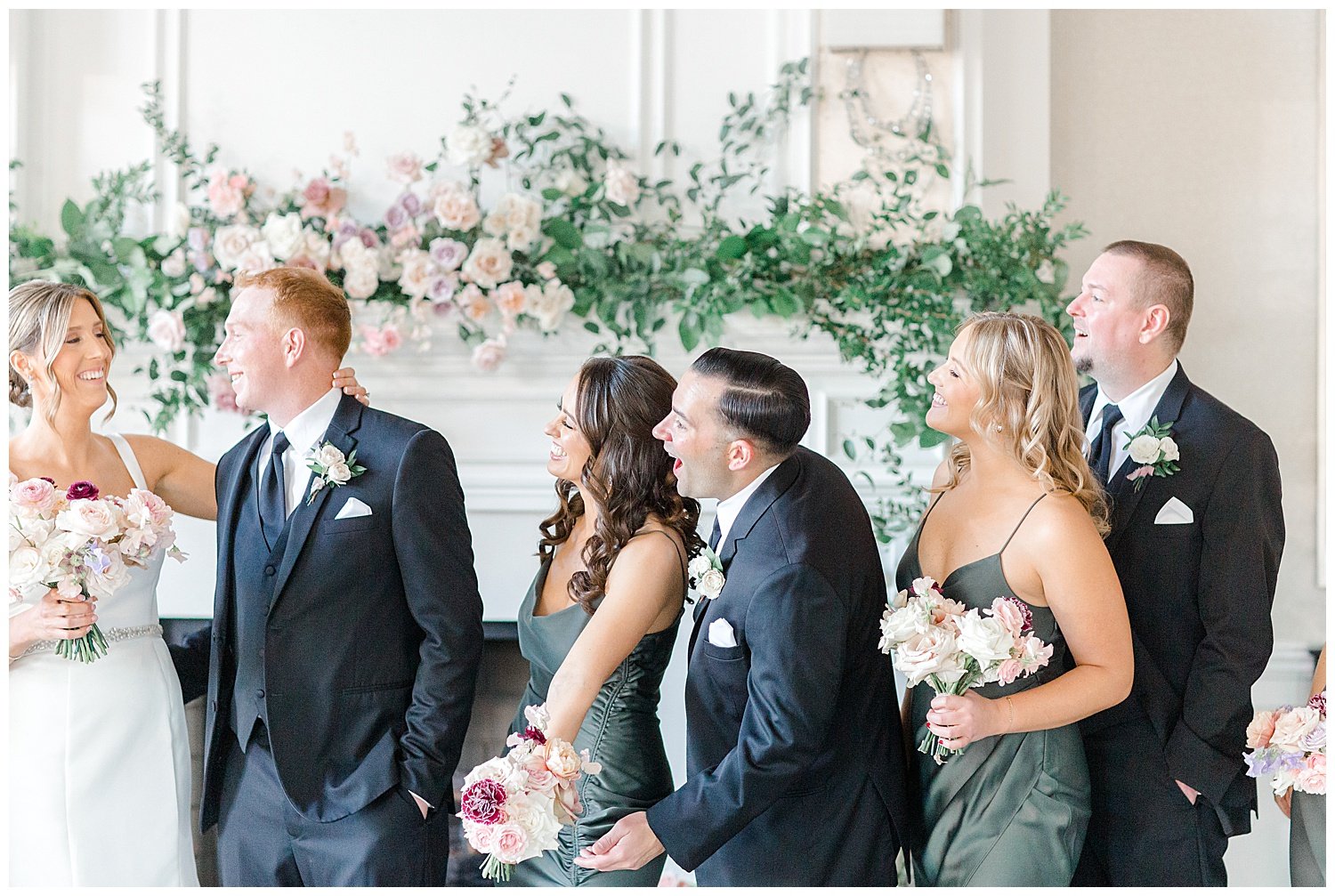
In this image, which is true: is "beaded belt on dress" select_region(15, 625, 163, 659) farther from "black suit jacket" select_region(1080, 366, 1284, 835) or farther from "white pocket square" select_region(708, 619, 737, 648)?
Answer: "black suit jacket" select_region(1080, 366, 1284, 835)

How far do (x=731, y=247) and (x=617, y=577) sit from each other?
1.65 m

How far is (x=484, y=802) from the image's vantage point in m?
2.06

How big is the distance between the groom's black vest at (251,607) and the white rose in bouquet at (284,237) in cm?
138

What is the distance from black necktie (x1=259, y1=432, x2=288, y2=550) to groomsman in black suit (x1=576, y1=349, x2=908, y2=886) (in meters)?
0.91

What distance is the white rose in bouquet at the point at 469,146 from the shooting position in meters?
3.81

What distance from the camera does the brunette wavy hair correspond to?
2500 millimetres

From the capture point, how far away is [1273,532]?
2578 millimetres

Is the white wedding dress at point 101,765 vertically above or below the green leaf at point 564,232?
below

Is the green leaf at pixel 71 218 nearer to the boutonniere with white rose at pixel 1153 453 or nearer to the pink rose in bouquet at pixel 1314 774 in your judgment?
the boutonniere with white rose at pixel 1153 453

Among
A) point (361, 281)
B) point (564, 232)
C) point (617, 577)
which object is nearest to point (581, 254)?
point (564, 232)

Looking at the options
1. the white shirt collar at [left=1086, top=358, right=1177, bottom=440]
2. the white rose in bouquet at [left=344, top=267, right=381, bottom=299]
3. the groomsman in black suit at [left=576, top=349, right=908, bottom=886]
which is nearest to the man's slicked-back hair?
the groomsman in black suit at [left=576, top=349, right=908, bottom=886]

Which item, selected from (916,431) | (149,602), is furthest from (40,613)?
(916,431)

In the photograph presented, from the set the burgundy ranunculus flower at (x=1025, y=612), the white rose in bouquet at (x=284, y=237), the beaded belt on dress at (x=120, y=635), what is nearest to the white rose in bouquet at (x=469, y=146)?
the white rose in bouquet at (x=284, y=237)

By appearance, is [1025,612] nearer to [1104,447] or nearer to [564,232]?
[1104,447]
